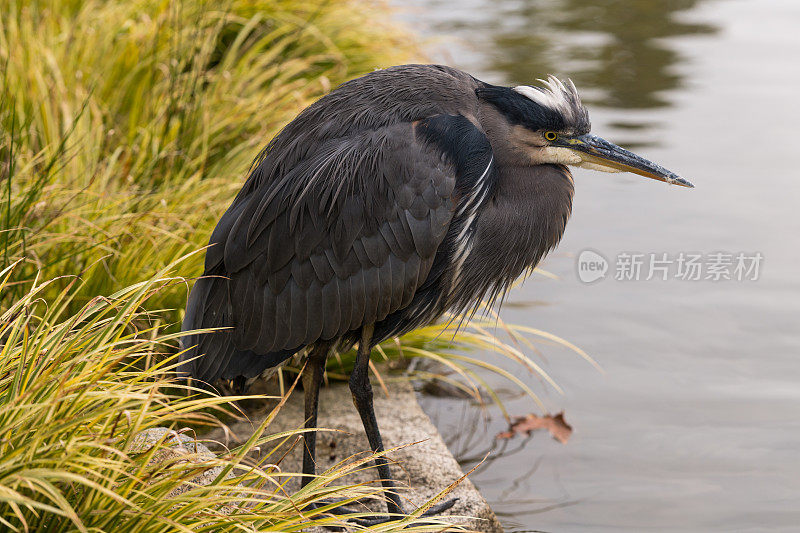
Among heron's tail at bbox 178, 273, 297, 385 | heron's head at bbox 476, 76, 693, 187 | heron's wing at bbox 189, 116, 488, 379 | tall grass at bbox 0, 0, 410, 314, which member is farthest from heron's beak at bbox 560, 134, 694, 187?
tall grass at bbox 0, 0, 410, 314

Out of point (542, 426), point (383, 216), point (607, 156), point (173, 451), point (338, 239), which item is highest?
point (607, 156)

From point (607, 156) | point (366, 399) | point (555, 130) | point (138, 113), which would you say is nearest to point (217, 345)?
point (366, 399)

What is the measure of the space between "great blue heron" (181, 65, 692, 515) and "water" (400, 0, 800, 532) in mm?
1217

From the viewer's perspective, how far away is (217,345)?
3.58m

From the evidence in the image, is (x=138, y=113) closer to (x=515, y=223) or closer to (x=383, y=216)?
(x=383, y=216)

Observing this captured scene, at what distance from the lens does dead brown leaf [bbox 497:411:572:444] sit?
185 inches

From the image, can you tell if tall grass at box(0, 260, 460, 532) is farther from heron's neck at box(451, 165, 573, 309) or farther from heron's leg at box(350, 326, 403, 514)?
heron's neck at box(451, 165, 573, 309)

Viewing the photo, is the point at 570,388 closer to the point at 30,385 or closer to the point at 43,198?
the point at 43,198

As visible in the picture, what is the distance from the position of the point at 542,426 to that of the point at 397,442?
0.95 m

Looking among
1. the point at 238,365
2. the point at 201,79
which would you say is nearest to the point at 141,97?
the point at 201,79

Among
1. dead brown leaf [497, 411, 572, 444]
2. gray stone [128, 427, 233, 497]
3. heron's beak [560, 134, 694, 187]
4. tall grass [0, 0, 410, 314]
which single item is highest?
heron's beak [560, 134, 694, 187]

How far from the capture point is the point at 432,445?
409 centimetres

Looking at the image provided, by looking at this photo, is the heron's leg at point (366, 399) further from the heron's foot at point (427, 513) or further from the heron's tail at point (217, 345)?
the heron's tail at point (217, 345)

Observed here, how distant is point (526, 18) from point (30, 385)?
9477 mm
